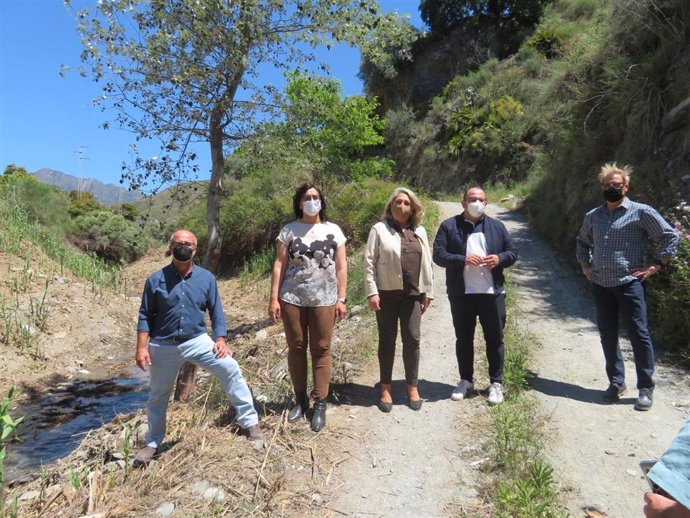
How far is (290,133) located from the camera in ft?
26.9

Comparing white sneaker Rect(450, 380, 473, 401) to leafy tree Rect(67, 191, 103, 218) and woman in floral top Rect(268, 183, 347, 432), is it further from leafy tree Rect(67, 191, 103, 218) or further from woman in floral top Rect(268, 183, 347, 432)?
leafy tree Rect(67, 191, 103, 218)

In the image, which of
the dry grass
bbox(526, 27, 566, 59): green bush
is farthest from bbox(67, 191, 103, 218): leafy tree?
the dry grass

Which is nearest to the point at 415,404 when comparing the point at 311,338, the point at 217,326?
the point at 311,338

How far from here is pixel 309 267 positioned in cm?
395

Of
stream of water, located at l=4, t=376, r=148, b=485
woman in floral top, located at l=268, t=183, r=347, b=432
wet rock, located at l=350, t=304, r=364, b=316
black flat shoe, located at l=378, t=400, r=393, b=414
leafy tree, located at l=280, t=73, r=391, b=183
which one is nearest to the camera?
woman in floral top, located at l=268, t=183, r=347, b=432

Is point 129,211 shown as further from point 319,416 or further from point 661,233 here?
point 661,233

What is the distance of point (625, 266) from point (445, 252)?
151cm

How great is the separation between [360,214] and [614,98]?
6049 millimetres

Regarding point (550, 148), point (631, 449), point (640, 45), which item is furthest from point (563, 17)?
point (631, 449)

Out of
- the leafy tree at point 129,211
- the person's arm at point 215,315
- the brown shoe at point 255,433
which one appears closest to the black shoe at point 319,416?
the brown shoe at point 255,433

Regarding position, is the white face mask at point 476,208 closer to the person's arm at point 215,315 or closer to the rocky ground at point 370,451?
the rocky ground at point 370,451

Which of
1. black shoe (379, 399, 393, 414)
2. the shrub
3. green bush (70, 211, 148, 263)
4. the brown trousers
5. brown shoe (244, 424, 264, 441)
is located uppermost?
the shrub

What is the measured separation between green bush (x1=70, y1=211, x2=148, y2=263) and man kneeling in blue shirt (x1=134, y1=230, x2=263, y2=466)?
21533 mm

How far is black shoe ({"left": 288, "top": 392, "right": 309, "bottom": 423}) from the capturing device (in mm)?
4137
